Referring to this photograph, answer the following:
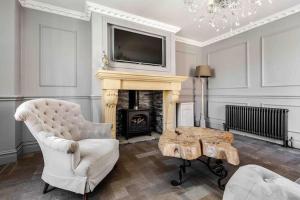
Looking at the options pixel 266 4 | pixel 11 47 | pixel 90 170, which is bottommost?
pixel 90 170

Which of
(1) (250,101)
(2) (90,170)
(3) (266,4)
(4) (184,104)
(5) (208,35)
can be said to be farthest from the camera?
(5) (208,35)

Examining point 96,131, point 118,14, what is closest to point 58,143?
point 96,131

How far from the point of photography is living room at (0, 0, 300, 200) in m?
1.51

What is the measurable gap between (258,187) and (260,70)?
11.7 ft

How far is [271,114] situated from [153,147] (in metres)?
2.45

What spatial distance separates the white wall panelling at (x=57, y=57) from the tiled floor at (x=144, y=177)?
1.35 metres

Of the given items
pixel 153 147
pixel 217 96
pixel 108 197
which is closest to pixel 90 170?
pixel 108 197

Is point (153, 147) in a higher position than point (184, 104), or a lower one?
lower

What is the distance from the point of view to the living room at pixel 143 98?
1.51 m

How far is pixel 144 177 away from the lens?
1.82 meters

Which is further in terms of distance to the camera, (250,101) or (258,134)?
(250,101)

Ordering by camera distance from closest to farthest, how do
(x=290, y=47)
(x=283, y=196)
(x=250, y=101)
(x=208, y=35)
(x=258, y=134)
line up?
(x=283, y=196) < (x=290, y=47) < (x=258, y=134) < (x=250, y=101) < (x=208, y=35)

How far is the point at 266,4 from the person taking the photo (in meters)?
2.72

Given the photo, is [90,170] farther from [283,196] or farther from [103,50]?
[103,50]
